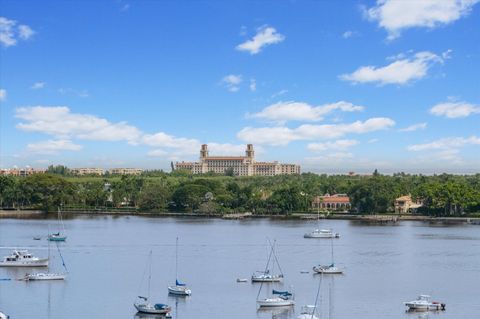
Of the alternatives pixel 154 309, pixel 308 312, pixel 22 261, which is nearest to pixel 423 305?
pixel 308 312

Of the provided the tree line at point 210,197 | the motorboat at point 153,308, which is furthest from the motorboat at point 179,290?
the tree line at point 210,197

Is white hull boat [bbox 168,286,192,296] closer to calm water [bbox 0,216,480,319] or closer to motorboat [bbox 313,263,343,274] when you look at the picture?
calm water [bbox 0,216,480,319]

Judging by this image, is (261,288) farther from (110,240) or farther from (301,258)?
(110,240)

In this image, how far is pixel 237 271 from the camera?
47.1 m

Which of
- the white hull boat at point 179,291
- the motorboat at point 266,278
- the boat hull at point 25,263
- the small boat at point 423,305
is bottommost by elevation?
the small boat at point 423,305

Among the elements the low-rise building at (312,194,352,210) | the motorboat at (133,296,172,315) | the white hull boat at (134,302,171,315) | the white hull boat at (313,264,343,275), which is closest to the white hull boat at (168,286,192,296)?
the motorboat at (133,296,172,315)

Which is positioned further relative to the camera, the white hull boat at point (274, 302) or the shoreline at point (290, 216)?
the shoreline at point (290, 216)

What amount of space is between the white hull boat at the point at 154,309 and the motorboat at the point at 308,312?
645 centimetres

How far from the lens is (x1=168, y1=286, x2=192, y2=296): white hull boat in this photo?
37.9 m

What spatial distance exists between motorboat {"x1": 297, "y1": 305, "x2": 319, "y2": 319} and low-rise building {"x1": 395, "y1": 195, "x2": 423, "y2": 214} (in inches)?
3350

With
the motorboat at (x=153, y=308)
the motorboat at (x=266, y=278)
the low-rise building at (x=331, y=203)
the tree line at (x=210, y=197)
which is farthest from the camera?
the low-rise building at (x=331, y=203)

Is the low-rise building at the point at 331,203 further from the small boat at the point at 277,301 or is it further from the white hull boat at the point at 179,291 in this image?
the small boat at the point at 277,301

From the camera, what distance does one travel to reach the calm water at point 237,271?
35.2 metres

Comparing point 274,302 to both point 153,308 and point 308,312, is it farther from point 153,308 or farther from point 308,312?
point 153,308
